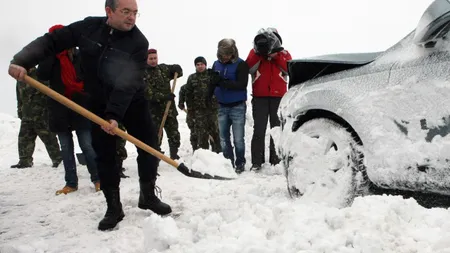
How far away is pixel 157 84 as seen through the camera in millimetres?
6391

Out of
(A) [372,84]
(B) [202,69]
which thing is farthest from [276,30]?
(A) [372,84]

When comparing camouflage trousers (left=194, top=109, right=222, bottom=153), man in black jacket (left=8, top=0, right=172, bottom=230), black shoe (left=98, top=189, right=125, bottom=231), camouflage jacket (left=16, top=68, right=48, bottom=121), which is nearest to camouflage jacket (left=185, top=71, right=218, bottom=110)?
camouflage trousers (left=194, top=109, right=222, bottom=153)

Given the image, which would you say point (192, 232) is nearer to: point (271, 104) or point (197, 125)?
point (271, 104)

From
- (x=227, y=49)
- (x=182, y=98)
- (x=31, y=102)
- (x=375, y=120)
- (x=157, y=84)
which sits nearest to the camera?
(x=375, y=120)

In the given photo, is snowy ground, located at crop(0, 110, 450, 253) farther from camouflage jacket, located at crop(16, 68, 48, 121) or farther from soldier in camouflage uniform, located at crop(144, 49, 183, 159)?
camouflage jacket, located at crop(16, 68, 48, 121)

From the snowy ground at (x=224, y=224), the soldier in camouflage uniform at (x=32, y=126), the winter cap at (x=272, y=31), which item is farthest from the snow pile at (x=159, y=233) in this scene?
the soldier in camouflage uniform at (x=32, y=126)

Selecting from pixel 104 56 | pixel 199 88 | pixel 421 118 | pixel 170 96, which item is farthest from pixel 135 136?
pixel 199 88

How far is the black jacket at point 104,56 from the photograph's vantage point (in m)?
3.02

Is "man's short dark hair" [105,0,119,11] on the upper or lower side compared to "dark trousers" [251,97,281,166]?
upper

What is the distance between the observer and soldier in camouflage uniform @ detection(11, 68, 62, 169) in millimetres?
7285

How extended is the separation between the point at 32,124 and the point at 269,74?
4.79m

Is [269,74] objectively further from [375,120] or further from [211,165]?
[375,120]

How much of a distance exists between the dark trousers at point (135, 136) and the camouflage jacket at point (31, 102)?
4.47 m

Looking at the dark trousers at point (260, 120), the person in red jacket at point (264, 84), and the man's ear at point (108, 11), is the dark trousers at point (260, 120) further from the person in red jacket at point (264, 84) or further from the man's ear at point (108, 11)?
the man's ear at point (108, 11)
